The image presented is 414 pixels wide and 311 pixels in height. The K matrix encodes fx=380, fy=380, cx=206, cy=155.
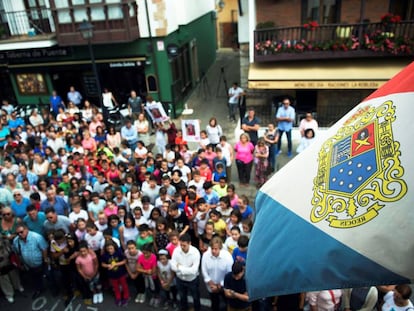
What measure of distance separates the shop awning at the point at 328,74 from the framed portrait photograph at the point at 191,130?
341cm

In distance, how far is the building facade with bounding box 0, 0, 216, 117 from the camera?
47.6 ft

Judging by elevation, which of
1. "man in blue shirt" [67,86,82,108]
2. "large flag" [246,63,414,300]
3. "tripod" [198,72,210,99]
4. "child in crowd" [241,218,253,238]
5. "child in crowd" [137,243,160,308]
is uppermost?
"large flag" [246,63,414,300]

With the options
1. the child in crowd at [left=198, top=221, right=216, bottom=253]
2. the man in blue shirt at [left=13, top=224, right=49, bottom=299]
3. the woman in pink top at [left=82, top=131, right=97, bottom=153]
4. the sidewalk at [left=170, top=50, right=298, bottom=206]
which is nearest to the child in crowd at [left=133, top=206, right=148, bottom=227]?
the child in crowd at [left=198, top=221, right=216, bottom=253]

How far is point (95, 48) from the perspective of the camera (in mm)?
16016

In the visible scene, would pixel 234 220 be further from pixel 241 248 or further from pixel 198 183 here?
pixel 198 183

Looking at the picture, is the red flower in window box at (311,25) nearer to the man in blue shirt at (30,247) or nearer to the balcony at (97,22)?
the balcony at (97,22)

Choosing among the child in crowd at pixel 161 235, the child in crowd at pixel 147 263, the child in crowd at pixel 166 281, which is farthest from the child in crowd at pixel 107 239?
the child in crowd at pixel 166 281

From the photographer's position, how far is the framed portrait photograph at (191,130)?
10695 millimetres

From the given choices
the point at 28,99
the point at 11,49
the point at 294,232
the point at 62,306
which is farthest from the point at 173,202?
the point at 28,99

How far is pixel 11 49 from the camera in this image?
15945 millimetres

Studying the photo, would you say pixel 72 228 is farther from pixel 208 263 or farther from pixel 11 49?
pixel 11 49

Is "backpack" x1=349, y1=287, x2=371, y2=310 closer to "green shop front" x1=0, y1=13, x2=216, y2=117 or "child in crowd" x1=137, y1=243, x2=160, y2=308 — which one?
"child in crowd" x1=137, y1=243, x2=160, y2=308

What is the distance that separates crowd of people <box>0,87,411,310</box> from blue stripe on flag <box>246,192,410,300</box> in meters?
2.68

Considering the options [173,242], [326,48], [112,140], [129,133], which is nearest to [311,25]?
[326,48]
